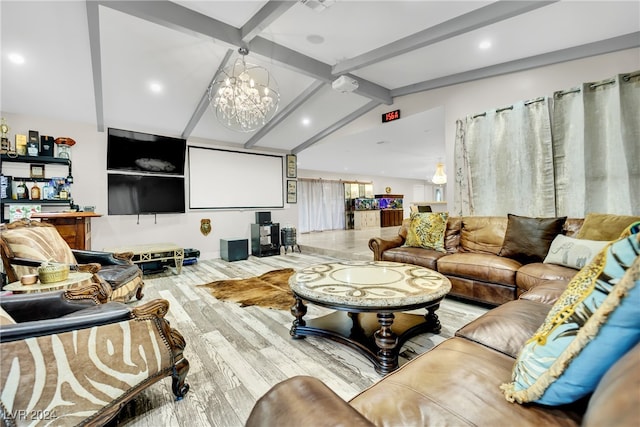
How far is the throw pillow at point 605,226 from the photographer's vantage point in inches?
88.0

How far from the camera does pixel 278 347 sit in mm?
2064

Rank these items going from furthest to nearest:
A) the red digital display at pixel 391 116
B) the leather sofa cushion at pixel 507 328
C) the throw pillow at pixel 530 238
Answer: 1. the red digital display at pixel 391 116
2. the throw pillow at pixel 530 238
3. the leather sofa cushion at pixel 507 328

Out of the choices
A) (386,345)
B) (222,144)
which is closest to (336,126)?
(222,144)

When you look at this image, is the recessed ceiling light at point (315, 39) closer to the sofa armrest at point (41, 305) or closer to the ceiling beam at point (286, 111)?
the ceiling beam at point (286, 111)

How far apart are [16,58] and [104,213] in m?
2.37

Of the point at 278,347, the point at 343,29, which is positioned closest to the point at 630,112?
the point at 343,29

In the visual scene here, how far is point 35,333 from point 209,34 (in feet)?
9.62

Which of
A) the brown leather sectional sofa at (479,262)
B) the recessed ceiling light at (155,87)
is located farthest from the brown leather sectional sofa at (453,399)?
the recessed ceiling light at (155,87)

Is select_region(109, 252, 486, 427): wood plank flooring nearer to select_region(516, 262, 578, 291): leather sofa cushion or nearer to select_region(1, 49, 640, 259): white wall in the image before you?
select_region(516, 262, 578, 291): leather sofa cushion

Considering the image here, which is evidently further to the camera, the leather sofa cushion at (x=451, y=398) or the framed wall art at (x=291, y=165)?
the framed wall art at (x=291, y=165)

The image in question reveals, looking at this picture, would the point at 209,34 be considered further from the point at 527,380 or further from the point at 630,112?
the point at 630,112

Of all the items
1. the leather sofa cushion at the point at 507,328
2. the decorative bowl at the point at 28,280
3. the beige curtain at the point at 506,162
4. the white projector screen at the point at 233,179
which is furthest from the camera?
the white projector screen at the point at 233,179

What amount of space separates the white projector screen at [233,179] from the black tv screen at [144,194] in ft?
1.01

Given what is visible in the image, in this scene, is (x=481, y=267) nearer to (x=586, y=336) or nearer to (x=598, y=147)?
(x=598, y=147)
